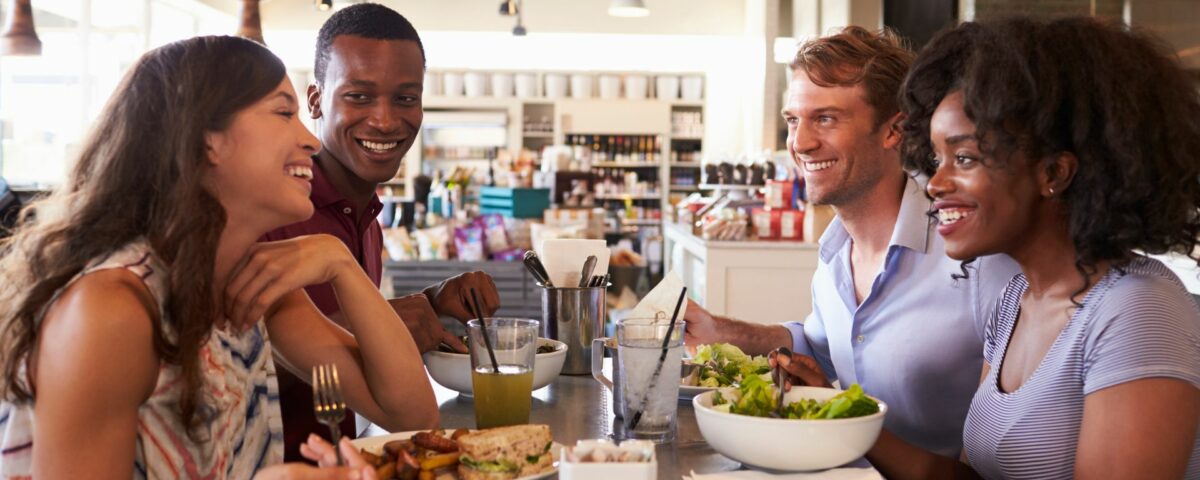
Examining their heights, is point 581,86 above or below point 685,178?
above

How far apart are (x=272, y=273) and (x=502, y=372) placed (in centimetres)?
36

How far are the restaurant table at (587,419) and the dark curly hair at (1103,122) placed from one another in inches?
22.7

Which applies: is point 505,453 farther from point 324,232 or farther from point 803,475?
point 324,232

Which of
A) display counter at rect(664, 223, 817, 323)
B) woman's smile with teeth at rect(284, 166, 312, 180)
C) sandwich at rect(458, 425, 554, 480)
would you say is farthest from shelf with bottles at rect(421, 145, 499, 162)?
sandwich at rect(458, 425, 554, 480)

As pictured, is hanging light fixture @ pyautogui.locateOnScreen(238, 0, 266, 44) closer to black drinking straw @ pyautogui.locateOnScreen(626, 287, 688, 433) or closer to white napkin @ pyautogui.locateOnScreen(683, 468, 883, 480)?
black drinking straw @ pyautogui.locateOnScreen(626, 287, 688, 433)

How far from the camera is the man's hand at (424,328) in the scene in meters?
1.85

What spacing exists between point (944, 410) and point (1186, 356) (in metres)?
0.76

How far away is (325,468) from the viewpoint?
45.4 inches

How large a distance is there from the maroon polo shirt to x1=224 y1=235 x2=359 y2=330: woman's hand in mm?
349

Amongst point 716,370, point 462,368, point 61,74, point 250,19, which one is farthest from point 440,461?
point 61,74

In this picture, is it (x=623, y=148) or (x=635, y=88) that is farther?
(x=623, y=148)

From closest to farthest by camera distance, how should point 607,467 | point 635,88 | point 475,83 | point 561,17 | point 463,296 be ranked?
1. point 607,467
2. point 463,296
3. point 561,17
4. point 475,83
5. point 635,88

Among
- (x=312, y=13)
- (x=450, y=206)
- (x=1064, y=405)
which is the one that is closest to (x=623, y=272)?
(x=450, y=206)

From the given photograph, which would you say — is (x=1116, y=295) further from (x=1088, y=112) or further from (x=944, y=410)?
(x=944, y=410)
